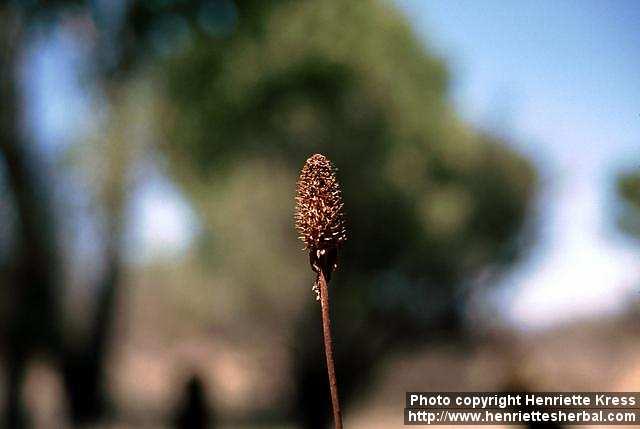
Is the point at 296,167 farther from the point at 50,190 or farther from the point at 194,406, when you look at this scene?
the point at 194,406

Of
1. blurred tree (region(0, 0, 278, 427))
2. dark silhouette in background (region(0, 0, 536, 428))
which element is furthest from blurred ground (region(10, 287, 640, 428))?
blurred tree (region(0, 0, 278, 427))

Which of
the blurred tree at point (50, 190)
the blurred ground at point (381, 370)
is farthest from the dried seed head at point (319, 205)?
the blurred ground at point (381, 370)

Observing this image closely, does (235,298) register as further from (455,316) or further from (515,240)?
(515,240)

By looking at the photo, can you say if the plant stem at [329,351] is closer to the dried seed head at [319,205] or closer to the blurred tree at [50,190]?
the dried seed head at [319,205]

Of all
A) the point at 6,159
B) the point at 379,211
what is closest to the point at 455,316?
the point at 379,211

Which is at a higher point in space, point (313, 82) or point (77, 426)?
point (313, 82)

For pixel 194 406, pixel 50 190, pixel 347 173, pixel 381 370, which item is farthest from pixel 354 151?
pixel 194 406

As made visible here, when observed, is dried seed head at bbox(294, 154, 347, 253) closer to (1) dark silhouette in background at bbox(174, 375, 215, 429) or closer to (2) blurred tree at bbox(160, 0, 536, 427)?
(1) dark silhouette in background at bbox(174, 375, 215, 429)
